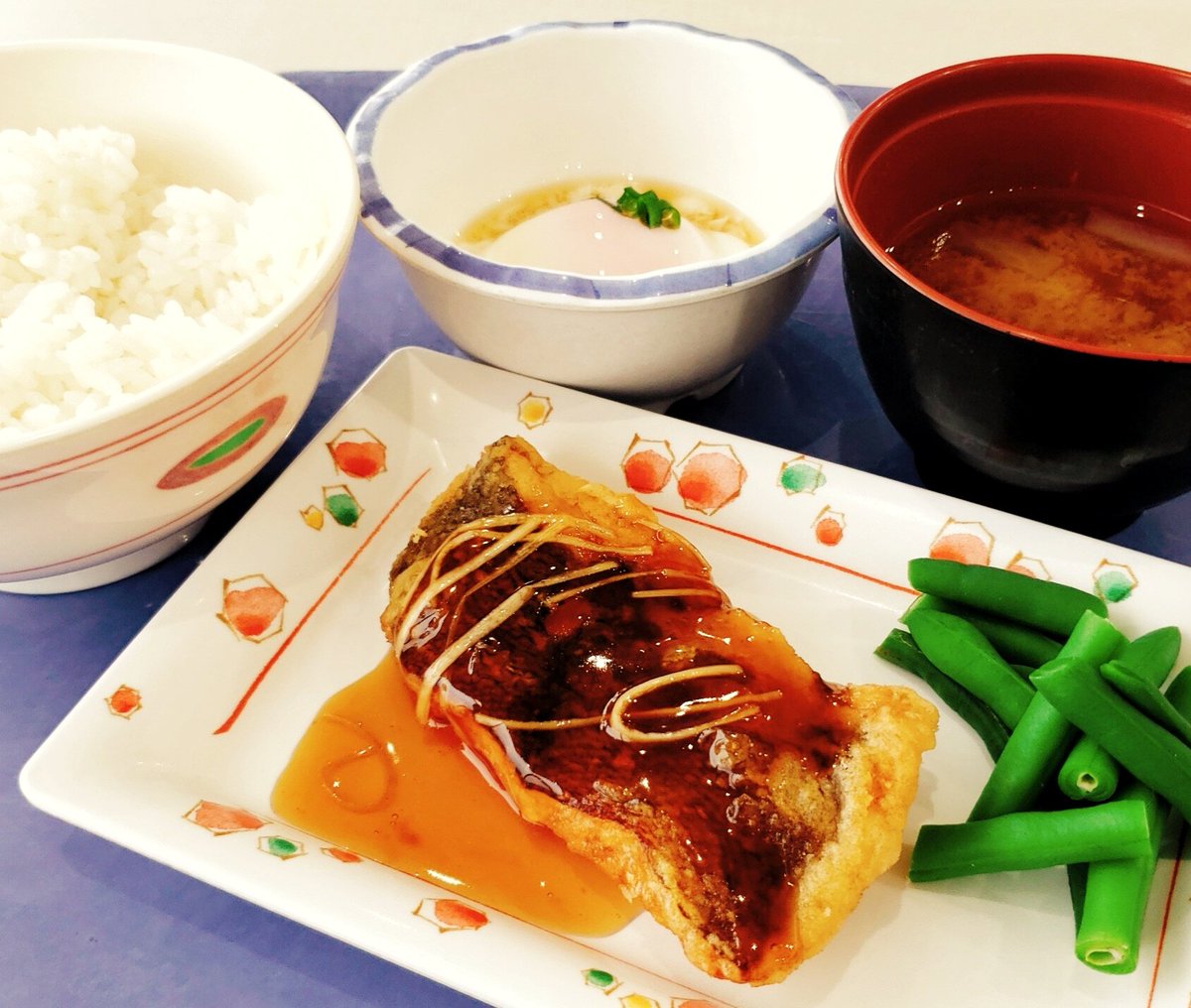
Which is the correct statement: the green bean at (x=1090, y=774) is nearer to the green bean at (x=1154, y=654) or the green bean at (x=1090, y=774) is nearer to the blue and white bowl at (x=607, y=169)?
the green bean at (x=1154, y=654)

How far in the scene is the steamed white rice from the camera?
164cm

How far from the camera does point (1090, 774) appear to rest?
144 centimetres

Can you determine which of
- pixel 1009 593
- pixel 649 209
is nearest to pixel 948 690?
pixel 1009 593

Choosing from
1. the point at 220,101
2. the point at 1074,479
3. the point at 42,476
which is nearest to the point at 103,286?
the point at 220,101

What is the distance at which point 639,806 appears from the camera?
1450 millimetres

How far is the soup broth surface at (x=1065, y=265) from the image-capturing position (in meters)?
1.79

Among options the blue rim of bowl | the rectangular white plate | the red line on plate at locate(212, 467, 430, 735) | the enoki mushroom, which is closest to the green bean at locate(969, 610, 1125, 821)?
the rectangular white plate

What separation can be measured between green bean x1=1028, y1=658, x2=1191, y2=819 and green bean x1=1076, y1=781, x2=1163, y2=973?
7 cm

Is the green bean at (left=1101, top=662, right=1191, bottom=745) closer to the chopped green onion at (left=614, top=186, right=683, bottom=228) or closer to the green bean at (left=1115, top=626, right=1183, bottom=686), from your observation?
the green bean at (left=1115, top=626, right=1183, bottom=686)

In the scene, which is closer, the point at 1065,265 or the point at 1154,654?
the point at 1154,654

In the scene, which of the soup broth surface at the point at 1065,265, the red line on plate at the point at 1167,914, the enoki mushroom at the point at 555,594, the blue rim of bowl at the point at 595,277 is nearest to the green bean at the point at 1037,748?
the red line on plate at the point at 1167,914

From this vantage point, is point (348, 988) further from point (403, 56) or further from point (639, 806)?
point (403, 56)

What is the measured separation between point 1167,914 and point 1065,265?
1151 millimetres

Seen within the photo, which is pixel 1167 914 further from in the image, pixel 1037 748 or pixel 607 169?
pixel 607 169
